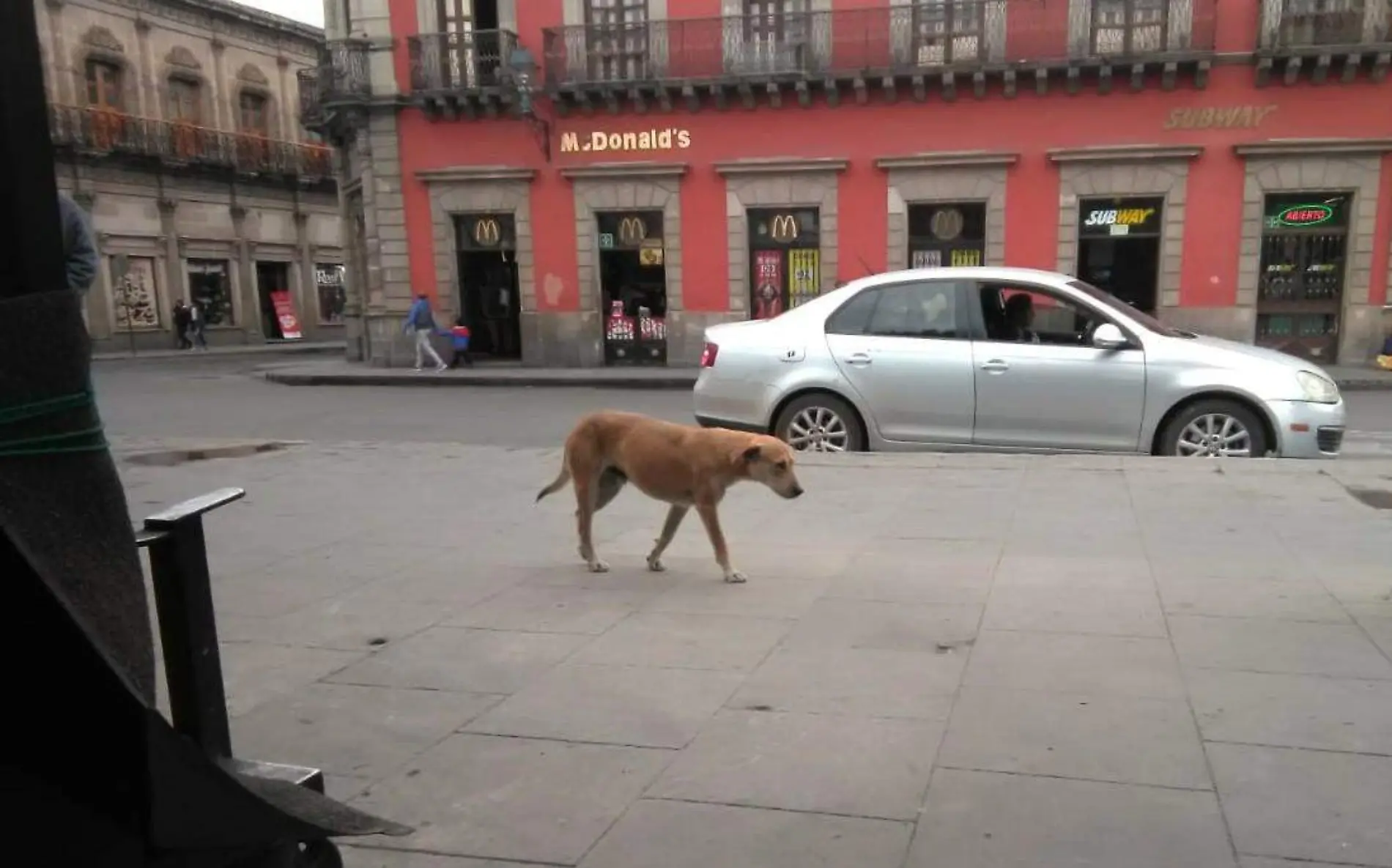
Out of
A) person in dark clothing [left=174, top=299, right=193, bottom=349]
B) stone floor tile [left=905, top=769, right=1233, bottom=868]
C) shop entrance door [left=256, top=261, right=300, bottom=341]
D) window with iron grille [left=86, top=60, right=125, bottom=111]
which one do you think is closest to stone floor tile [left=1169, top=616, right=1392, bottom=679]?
stone floor tile [left=905, top=769, right=1233, bottom=868]

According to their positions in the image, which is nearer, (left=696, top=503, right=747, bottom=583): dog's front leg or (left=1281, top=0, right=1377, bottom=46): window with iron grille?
(left=696, top=503, right=747, bottom=583): dog's front leg

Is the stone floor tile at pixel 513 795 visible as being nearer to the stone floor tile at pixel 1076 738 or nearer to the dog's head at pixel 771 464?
the stone floor tile at pixel 1076 738

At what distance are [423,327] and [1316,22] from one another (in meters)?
18.1

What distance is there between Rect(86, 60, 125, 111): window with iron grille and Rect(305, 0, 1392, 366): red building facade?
15.9m

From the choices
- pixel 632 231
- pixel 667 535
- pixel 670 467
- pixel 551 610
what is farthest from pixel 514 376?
pixel 551 610

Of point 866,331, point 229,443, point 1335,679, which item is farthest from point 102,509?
point 229,443

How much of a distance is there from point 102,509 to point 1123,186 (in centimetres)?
2042

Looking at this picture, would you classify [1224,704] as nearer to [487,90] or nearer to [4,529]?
[4,529]

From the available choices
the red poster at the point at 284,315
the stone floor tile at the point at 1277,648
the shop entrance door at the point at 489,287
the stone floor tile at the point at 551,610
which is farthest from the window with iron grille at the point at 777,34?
the red poster at the point at 284,315

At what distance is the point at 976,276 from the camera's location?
8.69 metres

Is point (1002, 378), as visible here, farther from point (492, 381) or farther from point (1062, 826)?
point (492, 381)

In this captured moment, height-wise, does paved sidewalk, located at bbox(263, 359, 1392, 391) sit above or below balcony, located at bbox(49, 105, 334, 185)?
below

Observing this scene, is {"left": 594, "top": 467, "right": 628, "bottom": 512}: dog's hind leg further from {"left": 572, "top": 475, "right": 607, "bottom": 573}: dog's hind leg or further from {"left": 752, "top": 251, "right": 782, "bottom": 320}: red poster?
{"left": 752, "top": 251, "right": 782, "bottom": 320}: red poster

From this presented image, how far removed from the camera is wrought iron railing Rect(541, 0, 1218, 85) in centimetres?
1900
